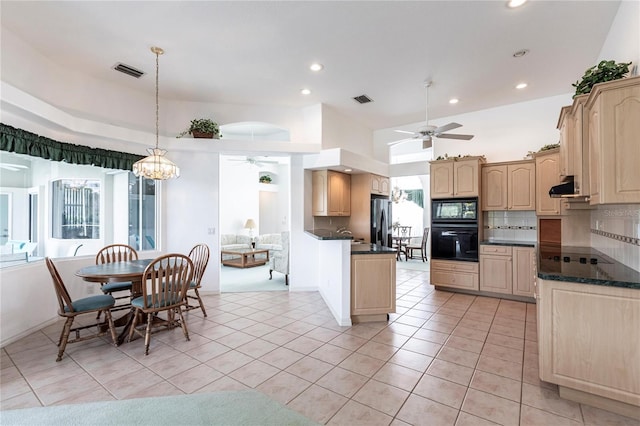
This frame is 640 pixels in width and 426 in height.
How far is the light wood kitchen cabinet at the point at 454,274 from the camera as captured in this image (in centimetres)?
494

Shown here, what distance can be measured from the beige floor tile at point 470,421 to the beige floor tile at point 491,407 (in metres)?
0.04

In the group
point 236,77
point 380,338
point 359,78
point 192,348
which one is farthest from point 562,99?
point 192,348

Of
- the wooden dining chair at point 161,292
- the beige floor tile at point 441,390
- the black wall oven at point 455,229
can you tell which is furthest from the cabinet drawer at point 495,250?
the wooden dining chair at point 161,292

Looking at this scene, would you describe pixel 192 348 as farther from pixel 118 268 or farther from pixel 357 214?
pixel 357 214

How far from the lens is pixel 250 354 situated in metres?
2.88

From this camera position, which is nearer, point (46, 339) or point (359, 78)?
point (46, 339)

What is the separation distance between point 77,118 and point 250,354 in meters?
3.76

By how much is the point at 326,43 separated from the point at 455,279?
4198mm

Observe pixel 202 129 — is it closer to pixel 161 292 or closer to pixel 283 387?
pixel 161 292

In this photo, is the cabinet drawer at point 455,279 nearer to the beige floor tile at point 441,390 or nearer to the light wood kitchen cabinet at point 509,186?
the light wood kitchen cabinet at point 509,186

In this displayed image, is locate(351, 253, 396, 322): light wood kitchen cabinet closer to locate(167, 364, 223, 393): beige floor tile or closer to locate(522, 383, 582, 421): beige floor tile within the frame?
locate(522, 383, 582, 421): beige floor tile

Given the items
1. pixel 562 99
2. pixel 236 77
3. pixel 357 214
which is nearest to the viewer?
pixel 236 77

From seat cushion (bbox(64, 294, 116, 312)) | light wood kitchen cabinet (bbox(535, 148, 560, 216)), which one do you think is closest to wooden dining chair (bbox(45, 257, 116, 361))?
seat cushion (bbox(64, 294, 116, 312))

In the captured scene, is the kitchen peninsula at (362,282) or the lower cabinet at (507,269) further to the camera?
the lower cabinet at (507,269)
